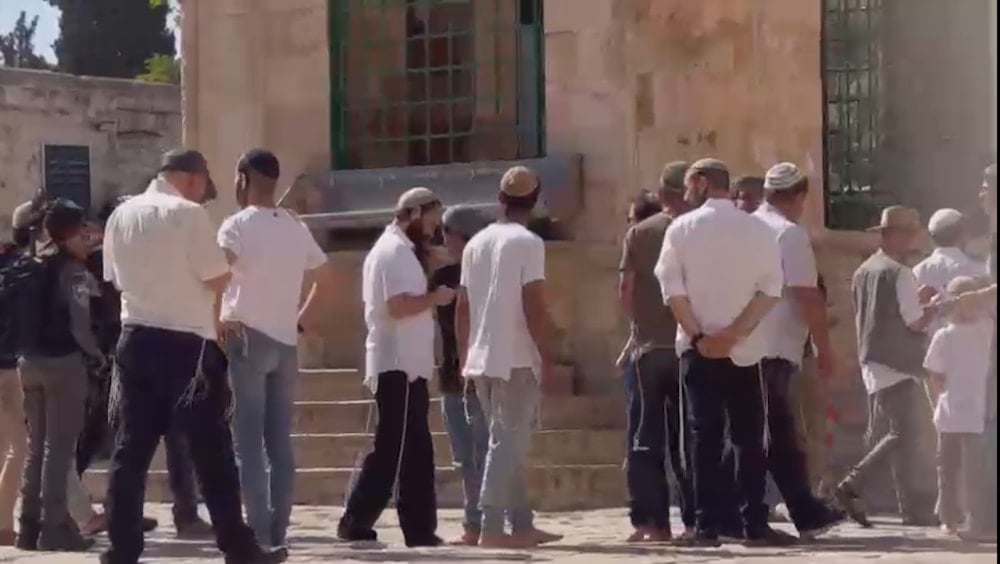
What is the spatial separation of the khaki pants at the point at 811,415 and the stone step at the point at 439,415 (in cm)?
157

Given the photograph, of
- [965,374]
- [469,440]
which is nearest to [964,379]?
[965,374]

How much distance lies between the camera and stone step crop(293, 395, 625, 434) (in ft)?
46.2

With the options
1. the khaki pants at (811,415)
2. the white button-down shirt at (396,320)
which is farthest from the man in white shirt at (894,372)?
the white button-down shirt at (396,320)

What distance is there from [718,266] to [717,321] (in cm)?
24

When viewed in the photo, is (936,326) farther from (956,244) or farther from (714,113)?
(714,113)

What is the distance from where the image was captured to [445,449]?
13945mm

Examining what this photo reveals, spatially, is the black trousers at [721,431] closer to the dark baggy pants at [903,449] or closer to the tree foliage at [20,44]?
the dark baggy pants at [903,449]

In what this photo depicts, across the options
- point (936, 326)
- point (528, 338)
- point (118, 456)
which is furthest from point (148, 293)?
point (936, 326)

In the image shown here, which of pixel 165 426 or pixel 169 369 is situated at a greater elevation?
pixel 169 369

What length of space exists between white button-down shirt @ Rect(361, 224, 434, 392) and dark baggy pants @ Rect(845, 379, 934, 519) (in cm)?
241

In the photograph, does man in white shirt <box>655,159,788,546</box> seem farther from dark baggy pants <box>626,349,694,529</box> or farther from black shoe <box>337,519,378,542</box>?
black shoe <box>337,519,378,542</box>

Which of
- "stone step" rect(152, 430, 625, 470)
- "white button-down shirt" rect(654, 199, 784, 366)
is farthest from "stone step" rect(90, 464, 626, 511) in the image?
"white button-down shirt" rect(654, 199, 784, 366)

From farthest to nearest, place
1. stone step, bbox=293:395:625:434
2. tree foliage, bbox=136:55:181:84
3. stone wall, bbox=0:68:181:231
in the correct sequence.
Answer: tree foliage, bbox=136:55:181:84, stone wall, bbox=0:68:181:231, stone step, bbox=293:395:625:434

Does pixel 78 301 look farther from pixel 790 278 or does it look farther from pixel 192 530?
pixel 790 278
